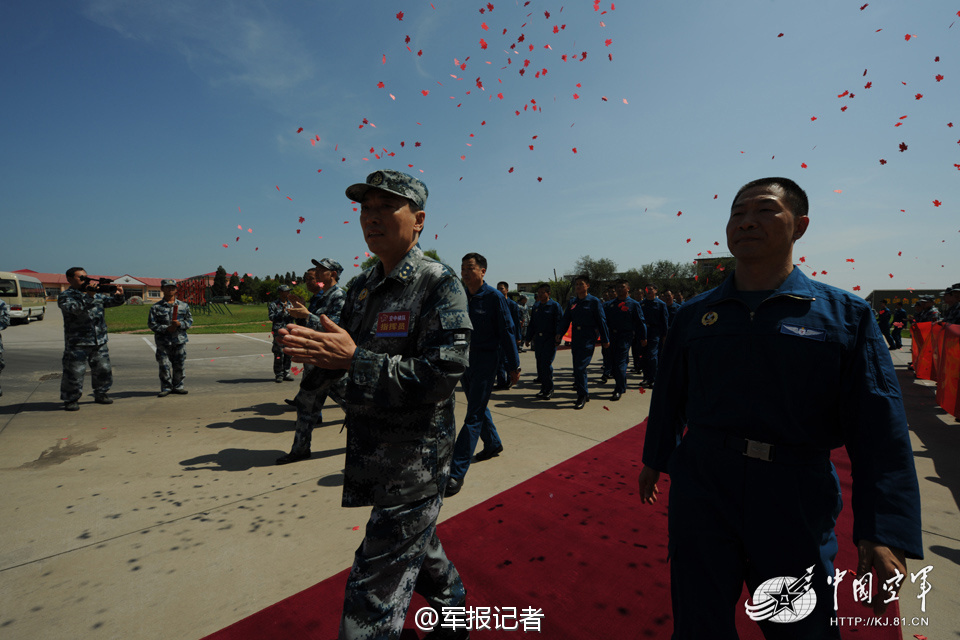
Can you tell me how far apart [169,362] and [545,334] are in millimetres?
7101

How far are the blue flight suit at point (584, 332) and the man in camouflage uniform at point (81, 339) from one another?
7.55 metres

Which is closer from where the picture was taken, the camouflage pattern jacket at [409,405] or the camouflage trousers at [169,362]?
the camouflage pattern jacket at [409,405]

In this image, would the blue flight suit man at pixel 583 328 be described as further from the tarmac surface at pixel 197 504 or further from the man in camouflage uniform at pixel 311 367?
the man in camouflage uniform at pixel 311 367

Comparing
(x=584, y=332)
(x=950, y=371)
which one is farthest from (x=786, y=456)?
(x=950, y=371)

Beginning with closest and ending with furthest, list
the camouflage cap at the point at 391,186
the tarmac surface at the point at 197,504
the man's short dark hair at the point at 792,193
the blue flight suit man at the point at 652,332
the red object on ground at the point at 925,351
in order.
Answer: the man's short dark hair at the point at 792,193 → the camouflage cap at the point at 391,186 → the tarmac surface at the point at 197,504 → the red object on ground at the point at 925,351 → the blue flight suit man at the point at 652,332

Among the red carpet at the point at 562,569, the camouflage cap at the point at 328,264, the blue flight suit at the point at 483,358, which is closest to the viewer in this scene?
the red carpet at the point at 562,569

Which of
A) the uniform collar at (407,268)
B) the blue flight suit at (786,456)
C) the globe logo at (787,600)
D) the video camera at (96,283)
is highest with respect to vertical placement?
the video camera at (96,283)

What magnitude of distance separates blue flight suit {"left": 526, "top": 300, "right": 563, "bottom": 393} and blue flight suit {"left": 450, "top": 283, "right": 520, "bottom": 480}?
328 centimetres

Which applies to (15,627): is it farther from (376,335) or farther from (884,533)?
(884,533)

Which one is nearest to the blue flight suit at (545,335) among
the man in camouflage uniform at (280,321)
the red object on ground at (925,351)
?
the man in camouflage uniform at (280,321)

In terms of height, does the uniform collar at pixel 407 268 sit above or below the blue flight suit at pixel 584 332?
above

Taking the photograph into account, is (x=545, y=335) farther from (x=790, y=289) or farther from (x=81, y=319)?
(x=81, y=319)

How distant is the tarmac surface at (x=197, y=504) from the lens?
8.10 ft

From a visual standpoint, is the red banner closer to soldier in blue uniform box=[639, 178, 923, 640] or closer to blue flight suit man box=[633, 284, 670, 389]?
blue flight suit man box=[633, 284, 670, 389]
